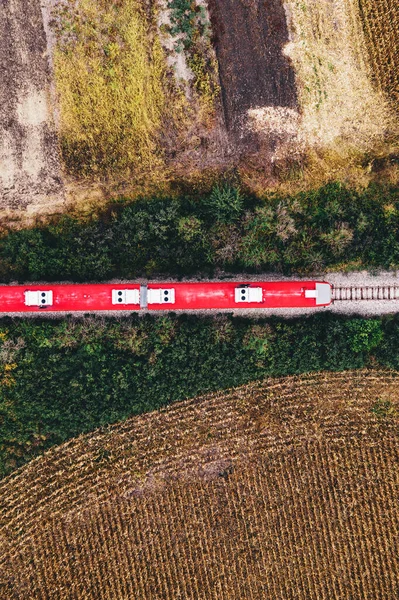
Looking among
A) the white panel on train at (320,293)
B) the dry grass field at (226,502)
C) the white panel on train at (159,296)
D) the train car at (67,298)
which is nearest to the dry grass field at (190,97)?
the train car at (67,298)

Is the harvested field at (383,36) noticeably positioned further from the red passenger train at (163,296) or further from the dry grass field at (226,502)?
the dry grass field at (226,502)

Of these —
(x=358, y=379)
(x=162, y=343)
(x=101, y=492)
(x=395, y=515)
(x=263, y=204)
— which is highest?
(x=263, y=204)

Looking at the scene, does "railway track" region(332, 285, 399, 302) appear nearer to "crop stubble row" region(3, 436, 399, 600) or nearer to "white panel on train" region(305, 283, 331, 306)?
"white panel on train" region(305, 283, 331, 306)

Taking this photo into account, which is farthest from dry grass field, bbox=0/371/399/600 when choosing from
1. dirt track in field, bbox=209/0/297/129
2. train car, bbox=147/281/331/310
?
dirt track in field, bbox=209/0/297/129

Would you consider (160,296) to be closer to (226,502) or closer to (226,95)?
(226,95)

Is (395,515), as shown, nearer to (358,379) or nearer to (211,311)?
(358,379)

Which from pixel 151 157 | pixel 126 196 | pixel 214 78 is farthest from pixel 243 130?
pixel 126 196
